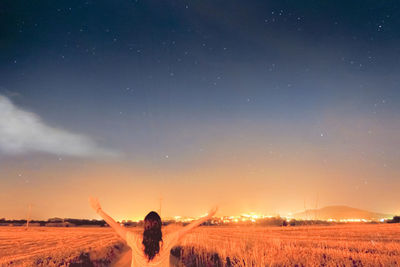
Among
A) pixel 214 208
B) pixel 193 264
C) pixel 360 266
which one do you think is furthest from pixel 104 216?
pixel 193 264

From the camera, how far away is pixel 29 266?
44.3 ft

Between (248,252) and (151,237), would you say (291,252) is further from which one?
(151,237)

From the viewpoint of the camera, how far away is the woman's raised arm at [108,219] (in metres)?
5.43

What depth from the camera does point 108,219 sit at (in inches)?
214

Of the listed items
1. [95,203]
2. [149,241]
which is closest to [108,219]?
[95,203]

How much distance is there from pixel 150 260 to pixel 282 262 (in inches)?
263

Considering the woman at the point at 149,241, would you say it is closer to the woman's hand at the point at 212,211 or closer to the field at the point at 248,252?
the woman's hand at the point at 212,211

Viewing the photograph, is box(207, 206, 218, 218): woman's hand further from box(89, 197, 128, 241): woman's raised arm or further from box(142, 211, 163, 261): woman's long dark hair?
box(89, 197, 128, 241): woman's raised arm

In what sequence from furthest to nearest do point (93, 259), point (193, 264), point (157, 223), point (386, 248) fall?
point (93, 259), point (386, 248), point (193, 264), point (157, 223)

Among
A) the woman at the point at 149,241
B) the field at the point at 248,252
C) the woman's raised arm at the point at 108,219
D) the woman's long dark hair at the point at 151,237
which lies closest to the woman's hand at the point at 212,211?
the woman at the point at 149,241

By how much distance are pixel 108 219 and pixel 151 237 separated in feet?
2.22

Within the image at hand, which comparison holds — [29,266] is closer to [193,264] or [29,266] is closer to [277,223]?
[193,264]

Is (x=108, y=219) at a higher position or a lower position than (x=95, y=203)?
lower

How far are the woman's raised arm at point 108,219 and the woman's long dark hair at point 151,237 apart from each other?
0.36 m
